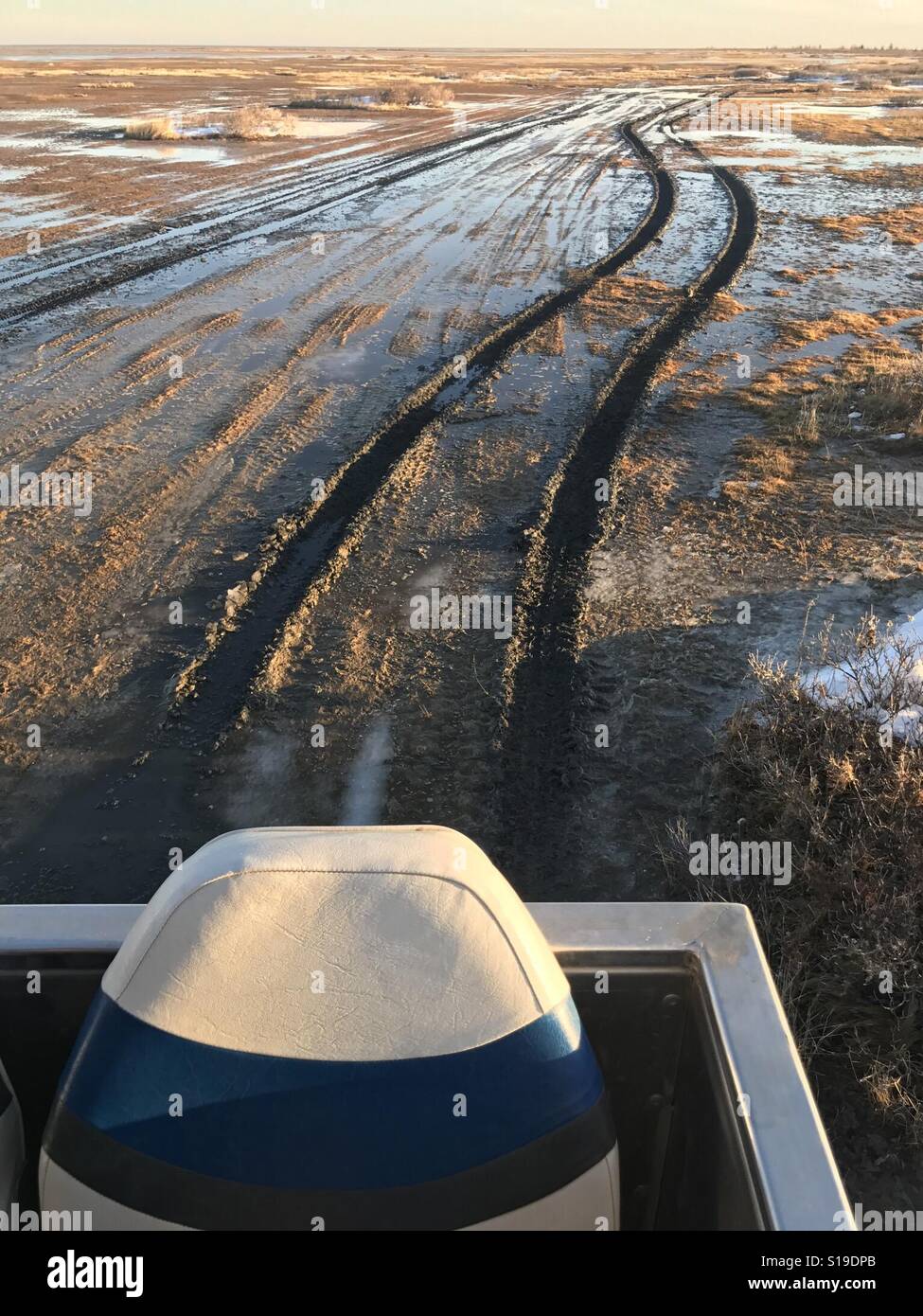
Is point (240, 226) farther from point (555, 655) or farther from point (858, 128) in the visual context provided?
point (858, 128)

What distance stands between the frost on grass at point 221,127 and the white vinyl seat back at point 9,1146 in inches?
1289

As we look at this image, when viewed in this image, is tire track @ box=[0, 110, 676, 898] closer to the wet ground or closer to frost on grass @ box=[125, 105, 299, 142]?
the wet ground

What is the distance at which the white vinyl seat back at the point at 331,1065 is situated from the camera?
168cm

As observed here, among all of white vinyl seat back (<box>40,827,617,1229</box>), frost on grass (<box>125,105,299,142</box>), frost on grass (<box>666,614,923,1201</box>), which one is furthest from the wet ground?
frost on grass (<box>125,105,299,142</box>)

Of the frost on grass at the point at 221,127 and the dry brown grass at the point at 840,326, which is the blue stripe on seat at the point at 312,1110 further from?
the frost on grass at the point at 221,127

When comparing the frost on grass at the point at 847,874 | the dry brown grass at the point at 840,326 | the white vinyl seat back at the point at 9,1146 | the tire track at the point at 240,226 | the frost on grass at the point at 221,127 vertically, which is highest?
the frost on grass at the point at 221,127

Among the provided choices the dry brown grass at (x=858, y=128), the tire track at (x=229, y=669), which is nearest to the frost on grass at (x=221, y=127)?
the dry brown grass at (x=858, y=128)

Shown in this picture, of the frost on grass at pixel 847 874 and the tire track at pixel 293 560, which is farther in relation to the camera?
the tire track at pixel 293 560

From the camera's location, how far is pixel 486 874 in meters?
1.89

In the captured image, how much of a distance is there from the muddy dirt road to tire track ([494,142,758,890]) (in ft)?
0.07

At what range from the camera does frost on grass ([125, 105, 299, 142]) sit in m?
30.2

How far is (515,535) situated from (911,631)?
121 inches

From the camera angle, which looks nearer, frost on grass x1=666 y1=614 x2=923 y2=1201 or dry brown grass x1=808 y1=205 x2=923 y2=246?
frost on grass x1=666 y1=614 x2=923 y2=1201

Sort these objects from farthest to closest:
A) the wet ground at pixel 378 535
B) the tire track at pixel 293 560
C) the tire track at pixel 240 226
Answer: the tire track at pixel 240 226 → the tire track at pixel 293 560 → the wet ground at pixel 378 535
